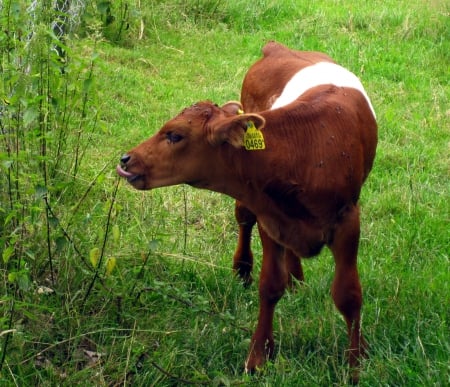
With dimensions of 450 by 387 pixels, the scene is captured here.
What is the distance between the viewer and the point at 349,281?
173 inches

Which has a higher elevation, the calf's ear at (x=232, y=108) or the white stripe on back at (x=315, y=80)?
the calf's ear at (x=232, y=108)

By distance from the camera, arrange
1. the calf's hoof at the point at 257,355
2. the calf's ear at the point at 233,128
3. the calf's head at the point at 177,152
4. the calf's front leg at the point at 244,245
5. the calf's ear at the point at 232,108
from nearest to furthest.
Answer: the calf's ear at the point at 233,128 → the calf's head at the point at 177,152 → the calf's ear at the point at 232,108 → the calf's hoof at the point at 257,355 → the calf's front leg at the point at 244,245

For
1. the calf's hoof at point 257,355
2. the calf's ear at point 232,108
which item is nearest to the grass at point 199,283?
the calf's hoof at point 257,355

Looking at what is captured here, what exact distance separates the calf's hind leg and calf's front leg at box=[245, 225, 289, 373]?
11.6 inches

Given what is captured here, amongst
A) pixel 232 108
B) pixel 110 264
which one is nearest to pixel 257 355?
pixel 110 264

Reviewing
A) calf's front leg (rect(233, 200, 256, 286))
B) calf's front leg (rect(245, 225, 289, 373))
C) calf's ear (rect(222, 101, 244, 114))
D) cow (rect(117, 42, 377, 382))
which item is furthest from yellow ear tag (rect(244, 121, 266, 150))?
calf's front leg (rect(233, 200, 256, 286))

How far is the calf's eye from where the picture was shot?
408 centimetres

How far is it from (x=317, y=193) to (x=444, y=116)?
13.3 ft

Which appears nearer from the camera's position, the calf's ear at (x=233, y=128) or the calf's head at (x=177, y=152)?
the calf's ear at (x=233, y=128)

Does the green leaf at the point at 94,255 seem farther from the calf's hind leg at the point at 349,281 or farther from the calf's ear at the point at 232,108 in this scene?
the calf's hind leg at the point at 349,281

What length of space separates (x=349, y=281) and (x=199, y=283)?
3.34ft

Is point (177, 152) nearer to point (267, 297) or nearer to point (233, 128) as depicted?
point (233, 128)

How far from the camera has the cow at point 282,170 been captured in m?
4.09

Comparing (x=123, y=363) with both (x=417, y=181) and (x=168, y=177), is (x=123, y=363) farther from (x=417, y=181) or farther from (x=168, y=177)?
(x=417, y=181)
